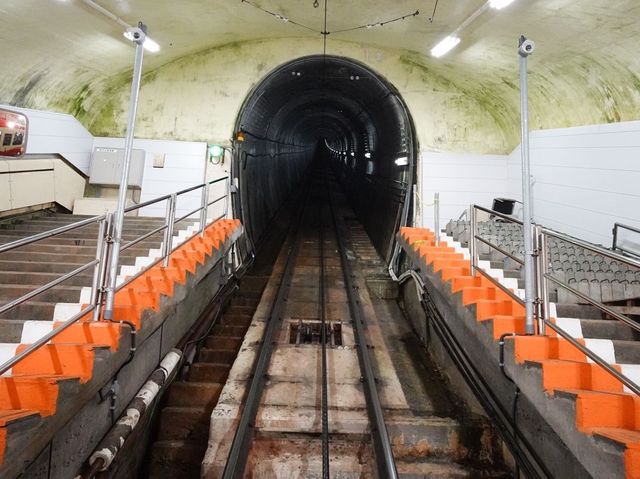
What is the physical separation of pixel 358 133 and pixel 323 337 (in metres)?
11.8

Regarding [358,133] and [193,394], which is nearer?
[193,394]

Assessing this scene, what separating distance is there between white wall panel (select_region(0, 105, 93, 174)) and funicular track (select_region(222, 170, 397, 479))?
4.36 m

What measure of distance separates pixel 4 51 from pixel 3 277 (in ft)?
9.80

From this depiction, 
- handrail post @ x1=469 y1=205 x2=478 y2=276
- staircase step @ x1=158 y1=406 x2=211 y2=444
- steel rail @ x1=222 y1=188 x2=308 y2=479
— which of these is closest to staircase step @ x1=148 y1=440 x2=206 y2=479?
staircase step @ x1=158 y1=406 x2=211 y2=444

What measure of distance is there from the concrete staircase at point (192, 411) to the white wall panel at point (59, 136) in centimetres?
424

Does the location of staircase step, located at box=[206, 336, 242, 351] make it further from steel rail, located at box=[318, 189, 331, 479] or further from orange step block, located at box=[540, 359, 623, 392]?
orange step block, located at box=[540, 359, 623, 392]

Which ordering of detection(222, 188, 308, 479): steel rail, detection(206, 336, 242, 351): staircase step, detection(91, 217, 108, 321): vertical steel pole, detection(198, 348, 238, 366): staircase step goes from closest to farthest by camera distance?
detection(91, 217, 108, 321): vertical steel pole < detection(222, 188, 308, 479): steel rail < detection(198, 348, 238, 366): staircase step < detection(206, 336, 242, 351): staircase step

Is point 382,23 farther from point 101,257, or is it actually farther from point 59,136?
point 59,136

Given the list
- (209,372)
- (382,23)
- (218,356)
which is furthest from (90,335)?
(382,23)

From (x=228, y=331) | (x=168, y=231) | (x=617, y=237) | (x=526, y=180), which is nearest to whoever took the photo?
(x=526, y=180)

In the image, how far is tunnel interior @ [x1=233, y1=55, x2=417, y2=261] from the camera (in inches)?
298

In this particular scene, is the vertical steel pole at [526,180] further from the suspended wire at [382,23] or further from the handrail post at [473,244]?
the suspended wire at [382,23]

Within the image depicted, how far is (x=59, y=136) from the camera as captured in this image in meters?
6.08

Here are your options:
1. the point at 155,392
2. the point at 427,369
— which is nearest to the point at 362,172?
the point at 427,369
